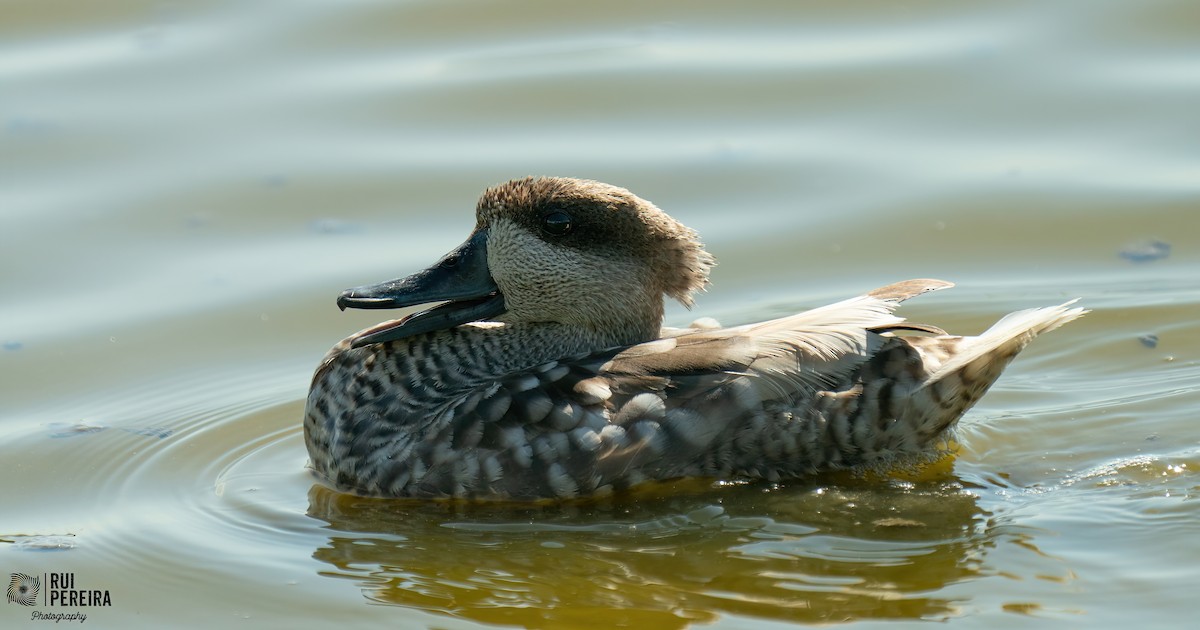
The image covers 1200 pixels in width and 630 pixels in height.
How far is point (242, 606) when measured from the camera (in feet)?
20.8

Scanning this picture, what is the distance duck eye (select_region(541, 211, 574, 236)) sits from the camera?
729 cm

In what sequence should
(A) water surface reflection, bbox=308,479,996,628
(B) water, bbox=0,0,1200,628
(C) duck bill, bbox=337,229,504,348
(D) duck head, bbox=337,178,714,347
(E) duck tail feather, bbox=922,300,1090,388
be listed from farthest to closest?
1. (C) duck bill, bbox=337,229,504,348
2. (D) duck head, bbox=337,178,714,347
3. (E) duck tail feather, bbox=922,300,1090,388
4. (B) water, bbox=0,0,1200,628
5. (A) water surface reflection, bbox=308,479,996,628

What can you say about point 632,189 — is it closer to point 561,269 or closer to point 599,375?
point 561,269

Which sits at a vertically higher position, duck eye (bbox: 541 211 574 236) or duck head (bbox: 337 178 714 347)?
duck eye (bbox: 541 211 574 236)

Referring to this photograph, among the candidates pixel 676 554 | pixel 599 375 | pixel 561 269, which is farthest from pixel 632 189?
pixel 676 554

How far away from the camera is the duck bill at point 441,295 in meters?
7.42

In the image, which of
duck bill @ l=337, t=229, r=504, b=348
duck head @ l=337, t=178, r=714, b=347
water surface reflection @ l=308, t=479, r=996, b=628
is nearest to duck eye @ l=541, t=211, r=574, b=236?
duck head @ l=337, t=178, r=714, b=347

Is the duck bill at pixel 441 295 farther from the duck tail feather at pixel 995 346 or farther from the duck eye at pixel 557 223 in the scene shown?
the duck tail feather at pixel 995 346

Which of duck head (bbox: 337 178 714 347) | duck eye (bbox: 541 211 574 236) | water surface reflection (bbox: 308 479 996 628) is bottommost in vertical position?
water surface reflection (bbox: 308 479 996 628)

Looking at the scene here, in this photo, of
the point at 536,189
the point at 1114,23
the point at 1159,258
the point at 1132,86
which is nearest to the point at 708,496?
the point at 536,189

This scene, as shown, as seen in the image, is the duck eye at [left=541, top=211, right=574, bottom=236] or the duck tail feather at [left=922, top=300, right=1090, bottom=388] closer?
the duck tail feather at [left=922, top=300, right=1090, bottom=388]

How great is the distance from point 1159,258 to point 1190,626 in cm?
418

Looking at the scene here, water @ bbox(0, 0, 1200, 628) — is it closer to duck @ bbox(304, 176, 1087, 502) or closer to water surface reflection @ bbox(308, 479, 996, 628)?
water surface reflection @ bbox(308, 479, 996, 628)

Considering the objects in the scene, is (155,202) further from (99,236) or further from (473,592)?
(473,592)
